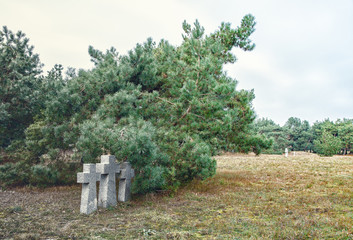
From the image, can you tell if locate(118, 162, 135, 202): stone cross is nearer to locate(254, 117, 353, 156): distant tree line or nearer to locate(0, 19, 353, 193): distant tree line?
locate(0, 19, 353, 193): distant tree line

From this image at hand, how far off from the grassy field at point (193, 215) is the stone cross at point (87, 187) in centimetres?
19

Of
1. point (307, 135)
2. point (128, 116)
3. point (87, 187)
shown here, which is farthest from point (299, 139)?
point (87, 187)

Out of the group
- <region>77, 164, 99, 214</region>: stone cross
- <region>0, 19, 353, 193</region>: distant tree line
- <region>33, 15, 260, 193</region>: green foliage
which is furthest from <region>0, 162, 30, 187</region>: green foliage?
<region>77, 164, 99, 214</region>: stone cross

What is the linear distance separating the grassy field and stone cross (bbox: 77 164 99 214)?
0.19 meters

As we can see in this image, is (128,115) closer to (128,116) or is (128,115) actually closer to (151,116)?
(128,116)

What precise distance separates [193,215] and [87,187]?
7.43 ft

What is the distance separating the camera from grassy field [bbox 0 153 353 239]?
4492mm

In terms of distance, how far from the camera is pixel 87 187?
5996 millimetres

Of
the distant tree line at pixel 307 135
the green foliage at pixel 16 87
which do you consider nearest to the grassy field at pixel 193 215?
the green foliage at pixel 16 87

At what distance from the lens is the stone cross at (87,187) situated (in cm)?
592

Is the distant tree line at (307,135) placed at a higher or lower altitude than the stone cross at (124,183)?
higher

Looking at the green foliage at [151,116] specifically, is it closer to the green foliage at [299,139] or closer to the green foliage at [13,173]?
the green foliage at [13,173]

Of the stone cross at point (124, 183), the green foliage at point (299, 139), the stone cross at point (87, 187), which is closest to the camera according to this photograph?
the stone cross at point (87, 187)

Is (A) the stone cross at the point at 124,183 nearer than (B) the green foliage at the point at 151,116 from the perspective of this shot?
No
